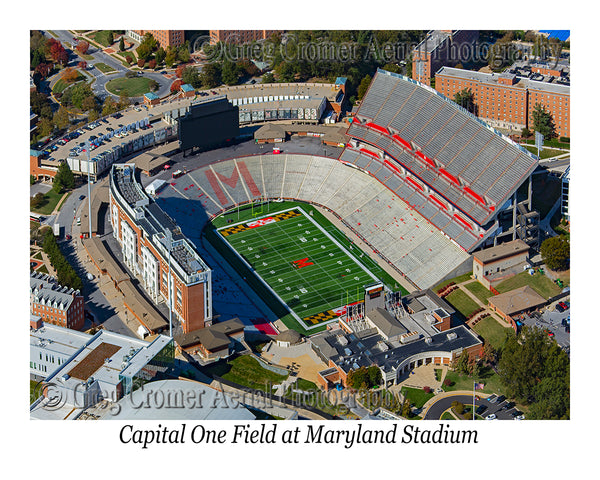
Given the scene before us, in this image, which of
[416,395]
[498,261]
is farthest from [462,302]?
[416,395]

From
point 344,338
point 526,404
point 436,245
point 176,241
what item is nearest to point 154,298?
point 176,241

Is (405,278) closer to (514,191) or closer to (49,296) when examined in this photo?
(514,191)

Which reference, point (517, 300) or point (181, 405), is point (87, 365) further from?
point (517, 300)

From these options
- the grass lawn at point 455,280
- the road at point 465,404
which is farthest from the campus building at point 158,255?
the grass lawn at point 455,280

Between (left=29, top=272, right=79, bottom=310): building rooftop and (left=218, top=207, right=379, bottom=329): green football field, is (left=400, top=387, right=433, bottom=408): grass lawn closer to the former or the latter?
(left=218, top=207, right=379, bottom=329): green football field

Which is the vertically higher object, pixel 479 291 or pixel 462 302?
pixel 479 291

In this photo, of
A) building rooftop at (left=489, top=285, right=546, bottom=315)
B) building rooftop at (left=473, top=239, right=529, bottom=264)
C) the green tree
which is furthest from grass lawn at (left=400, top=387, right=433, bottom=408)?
the green tree
